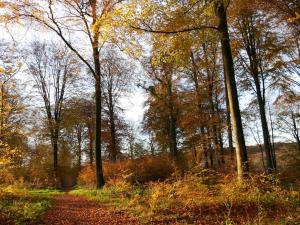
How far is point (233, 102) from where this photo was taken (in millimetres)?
10508

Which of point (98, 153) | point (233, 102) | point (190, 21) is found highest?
point (190, 21)

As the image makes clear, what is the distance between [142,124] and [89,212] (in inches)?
1064

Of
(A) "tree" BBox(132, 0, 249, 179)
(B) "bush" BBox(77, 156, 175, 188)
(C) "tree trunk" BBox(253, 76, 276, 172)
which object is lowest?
(B) "bush" BBox(77, 156, 175, 188)

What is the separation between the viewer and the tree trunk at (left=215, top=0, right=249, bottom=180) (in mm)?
10166

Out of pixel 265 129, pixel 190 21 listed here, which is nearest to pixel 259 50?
pixel 265 129

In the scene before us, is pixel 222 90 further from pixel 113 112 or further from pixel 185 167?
pixel 113 112

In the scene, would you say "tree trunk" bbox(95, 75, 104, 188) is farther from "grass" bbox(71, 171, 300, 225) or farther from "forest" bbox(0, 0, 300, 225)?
"grass" bbox(71, 171, 300, 225)

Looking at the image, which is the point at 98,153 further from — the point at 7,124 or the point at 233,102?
the point at 233,102

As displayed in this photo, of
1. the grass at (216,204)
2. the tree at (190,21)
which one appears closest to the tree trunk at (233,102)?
the tree at (190,21)

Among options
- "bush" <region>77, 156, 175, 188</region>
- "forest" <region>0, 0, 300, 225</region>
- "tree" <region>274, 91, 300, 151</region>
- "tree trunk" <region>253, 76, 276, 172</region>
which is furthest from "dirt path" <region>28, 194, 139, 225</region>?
"tree" <region>274, 91, 300, 151</region>

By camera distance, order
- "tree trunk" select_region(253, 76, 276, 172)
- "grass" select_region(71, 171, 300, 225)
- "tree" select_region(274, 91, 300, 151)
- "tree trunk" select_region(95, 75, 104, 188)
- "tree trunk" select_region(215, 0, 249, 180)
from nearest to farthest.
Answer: "grass" select_region(71, 171, 300, 225) → "tree trunk" select_region(215, 0, 249, 180) → "tree trunk" select_region(95, 75, 104, 188) → "tree trunk" select_region(253, 76, 276, 172) → "tree" select_region(274, 91, 300, 151)

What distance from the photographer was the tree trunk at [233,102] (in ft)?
33.4

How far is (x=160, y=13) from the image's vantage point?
1092 centimetres

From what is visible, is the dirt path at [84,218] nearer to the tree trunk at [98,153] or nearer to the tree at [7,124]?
the tree at [7,124]
